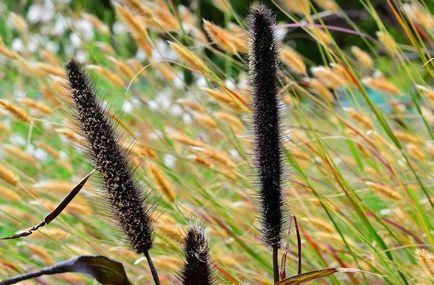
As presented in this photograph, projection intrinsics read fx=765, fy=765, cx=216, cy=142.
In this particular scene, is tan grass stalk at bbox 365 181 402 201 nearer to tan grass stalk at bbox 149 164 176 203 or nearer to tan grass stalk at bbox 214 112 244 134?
tan grass stalk at bbox 149 164 176 203

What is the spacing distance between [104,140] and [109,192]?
0.26ft

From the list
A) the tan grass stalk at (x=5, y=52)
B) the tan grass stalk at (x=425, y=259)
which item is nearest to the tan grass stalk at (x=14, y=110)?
the tan grass stalk at (x=5, y=52)

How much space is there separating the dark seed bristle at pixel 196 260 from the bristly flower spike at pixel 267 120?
158 mm

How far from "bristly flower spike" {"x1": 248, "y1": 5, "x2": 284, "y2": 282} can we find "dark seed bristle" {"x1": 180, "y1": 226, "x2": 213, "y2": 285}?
0.16 m

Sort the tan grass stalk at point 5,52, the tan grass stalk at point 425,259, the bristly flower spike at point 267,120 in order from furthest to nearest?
the tan grass stalk at point 5,52 → the tan grass stalk at point 425,259 → the bristly flower spike at point 267,120

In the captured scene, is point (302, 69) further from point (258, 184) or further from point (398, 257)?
point (258, 184)

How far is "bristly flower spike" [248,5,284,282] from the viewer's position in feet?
3.79

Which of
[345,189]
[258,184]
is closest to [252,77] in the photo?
[258,184]

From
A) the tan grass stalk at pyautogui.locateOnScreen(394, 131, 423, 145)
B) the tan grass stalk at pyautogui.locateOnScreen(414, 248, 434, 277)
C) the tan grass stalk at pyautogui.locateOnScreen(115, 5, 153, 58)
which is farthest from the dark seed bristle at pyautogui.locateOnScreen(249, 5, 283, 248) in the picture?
the tan grass stalk at pyautogui.locateOnScreen(394, 131, 423, 145)

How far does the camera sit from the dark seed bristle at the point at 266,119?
1155mm

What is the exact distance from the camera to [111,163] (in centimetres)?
111

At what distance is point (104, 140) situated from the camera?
3.61 ft

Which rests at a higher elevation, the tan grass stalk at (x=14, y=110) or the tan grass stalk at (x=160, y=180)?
the tan grass stalk at (x=14, y=110)

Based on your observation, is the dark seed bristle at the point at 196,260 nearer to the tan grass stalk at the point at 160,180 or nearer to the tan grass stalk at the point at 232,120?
the tan grass stalk at the point at 160,180
